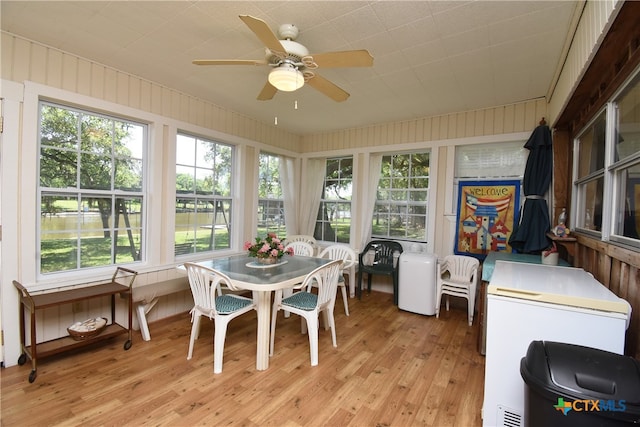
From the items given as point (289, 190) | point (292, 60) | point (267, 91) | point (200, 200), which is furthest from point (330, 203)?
point (292, 60)

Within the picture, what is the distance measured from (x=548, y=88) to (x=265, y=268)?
343 cm

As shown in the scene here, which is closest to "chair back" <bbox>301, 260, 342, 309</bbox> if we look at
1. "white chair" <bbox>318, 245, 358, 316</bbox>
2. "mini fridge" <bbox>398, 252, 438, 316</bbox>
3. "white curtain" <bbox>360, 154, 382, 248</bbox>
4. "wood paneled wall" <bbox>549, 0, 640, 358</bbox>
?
"white chair" <bbox>318, 245, 358, 316</bbox>

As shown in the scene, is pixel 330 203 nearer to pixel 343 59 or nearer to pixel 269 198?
pixel 269 198

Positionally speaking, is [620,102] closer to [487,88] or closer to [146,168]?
[487,88]

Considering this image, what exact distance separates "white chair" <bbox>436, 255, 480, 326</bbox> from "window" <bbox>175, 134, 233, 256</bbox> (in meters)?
2.94

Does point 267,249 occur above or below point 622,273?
below

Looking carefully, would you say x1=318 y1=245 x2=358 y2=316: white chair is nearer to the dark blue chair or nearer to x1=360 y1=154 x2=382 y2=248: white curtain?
the dark blue chair

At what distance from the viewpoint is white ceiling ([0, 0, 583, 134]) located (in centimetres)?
194

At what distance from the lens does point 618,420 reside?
3.18ft

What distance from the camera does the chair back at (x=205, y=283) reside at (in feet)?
7.72

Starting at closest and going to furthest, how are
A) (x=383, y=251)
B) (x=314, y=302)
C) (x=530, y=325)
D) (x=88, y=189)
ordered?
(x=530, y=325) < (x=314, y=302) < (x=88, y=189) < (x=383, y=251)

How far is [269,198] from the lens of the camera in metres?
4.86
